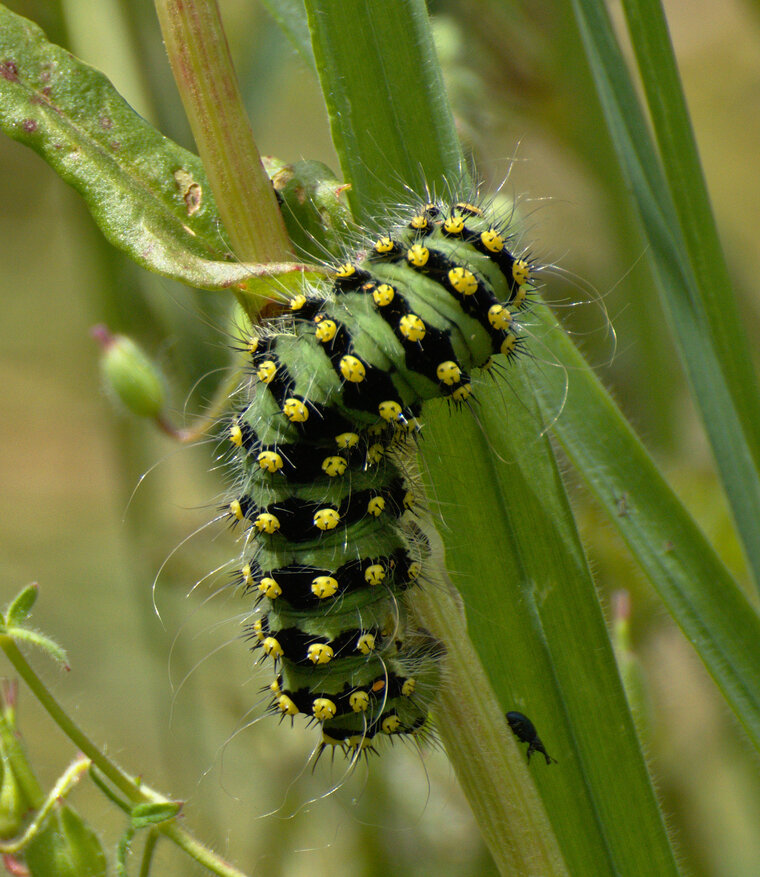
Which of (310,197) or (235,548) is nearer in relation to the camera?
(310,197)

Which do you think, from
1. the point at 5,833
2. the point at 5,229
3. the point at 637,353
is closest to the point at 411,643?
the point at 5,833

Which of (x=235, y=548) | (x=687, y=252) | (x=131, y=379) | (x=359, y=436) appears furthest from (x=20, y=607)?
(x=235, y=548)

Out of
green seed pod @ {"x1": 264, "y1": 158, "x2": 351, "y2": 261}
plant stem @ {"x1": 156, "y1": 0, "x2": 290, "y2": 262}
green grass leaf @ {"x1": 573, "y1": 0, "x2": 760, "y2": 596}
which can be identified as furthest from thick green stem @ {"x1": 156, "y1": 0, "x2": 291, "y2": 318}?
green grass leaf @ {"x1": 573, "y1": 0, "x2": 760, "y2": 596}

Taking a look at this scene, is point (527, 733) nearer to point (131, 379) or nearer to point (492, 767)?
point (492, 767)

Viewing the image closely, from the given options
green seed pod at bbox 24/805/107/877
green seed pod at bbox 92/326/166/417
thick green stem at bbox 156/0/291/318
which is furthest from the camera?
green seed pod at bbox 92/326/166/417

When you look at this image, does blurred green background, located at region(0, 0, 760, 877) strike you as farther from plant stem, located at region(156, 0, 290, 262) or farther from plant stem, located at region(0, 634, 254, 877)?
plant stem, located at region(156, 0, 290, 262)

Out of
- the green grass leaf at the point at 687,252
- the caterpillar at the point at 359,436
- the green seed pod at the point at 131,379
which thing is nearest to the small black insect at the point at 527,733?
the caterpillar at the point at 359,436

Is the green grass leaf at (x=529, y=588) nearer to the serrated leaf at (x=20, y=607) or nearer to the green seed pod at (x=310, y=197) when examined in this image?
the green seed pod at (x=310, y=197)
